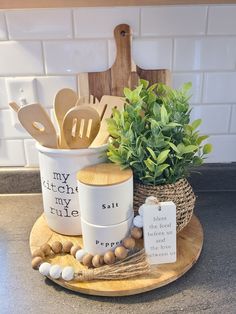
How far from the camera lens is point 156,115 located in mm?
636

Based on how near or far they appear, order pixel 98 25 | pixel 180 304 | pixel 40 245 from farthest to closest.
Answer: pixel 98 25
pixel 40 245
pixel 180 304

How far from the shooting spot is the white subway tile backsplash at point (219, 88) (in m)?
0.86

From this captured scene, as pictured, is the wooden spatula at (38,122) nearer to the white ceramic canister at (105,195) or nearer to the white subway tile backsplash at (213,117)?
the white ceramic canister at (105,195)

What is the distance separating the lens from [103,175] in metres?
0.62

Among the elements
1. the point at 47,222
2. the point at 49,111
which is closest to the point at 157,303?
the point at 47,222

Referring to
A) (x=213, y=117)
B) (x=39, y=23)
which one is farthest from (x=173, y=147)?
(x=39, y=23)

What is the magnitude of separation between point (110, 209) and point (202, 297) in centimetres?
21

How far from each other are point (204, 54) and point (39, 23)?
39 centimetres

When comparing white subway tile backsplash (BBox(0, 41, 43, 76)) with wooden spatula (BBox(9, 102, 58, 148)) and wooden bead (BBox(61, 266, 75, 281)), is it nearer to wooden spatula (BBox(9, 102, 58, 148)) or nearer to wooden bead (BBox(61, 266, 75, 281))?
wooden spatula (BBox(9, 102, 58, 148))

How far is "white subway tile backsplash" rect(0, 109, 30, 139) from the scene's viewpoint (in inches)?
34.7

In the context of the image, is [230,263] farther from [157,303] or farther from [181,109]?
[181,109]

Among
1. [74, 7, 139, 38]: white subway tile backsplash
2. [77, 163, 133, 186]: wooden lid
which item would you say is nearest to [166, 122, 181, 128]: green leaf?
[77, 163, 133, 186]: wooden lid

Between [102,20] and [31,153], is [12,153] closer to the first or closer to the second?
[31,153]

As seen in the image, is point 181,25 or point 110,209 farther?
point 181,25
